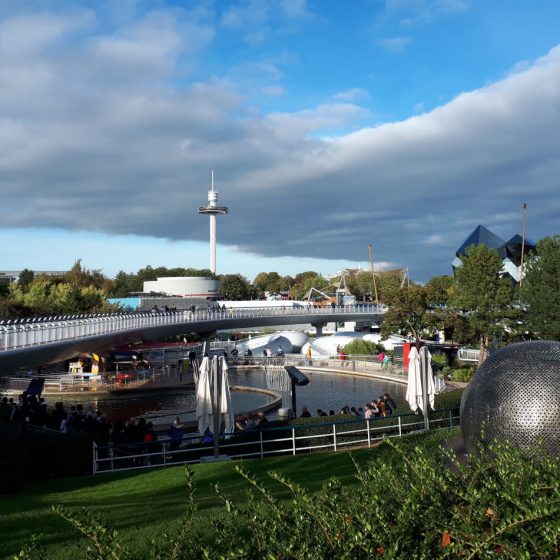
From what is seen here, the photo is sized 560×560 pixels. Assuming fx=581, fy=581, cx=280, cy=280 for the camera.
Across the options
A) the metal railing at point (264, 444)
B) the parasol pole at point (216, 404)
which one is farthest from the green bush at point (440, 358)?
the parasol pole at point (216, 404)

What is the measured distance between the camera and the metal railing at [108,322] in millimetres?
28283

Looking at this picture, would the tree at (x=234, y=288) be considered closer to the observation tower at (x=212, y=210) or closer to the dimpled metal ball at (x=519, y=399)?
the observation tower at (x=212, y=210)

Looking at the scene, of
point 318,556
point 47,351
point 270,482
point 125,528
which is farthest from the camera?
point 47,351

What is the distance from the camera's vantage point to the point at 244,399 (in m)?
35.2

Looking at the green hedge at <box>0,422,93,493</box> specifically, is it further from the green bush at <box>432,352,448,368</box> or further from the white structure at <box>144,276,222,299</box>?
the white structure at <box>144,276,222,299</box>

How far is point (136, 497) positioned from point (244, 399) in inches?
927

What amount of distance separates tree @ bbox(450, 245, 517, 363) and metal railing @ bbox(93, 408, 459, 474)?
25637 millimetres

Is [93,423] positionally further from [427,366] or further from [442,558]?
[442,558]

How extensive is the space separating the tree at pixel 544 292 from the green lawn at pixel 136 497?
27.6m

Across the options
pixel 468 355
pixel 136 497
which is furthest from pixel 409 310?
pixel 136 497

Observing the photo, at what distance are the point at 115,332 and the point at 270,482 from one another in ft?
100

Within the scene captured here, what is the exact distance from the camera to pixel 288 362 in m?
52.2

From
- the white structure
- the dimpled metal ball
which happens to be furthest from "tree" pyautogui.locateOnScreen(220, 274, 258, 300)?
the dimpled metal ball

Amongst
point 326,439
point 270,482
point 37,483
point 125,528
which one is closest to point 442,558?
point 125,528
